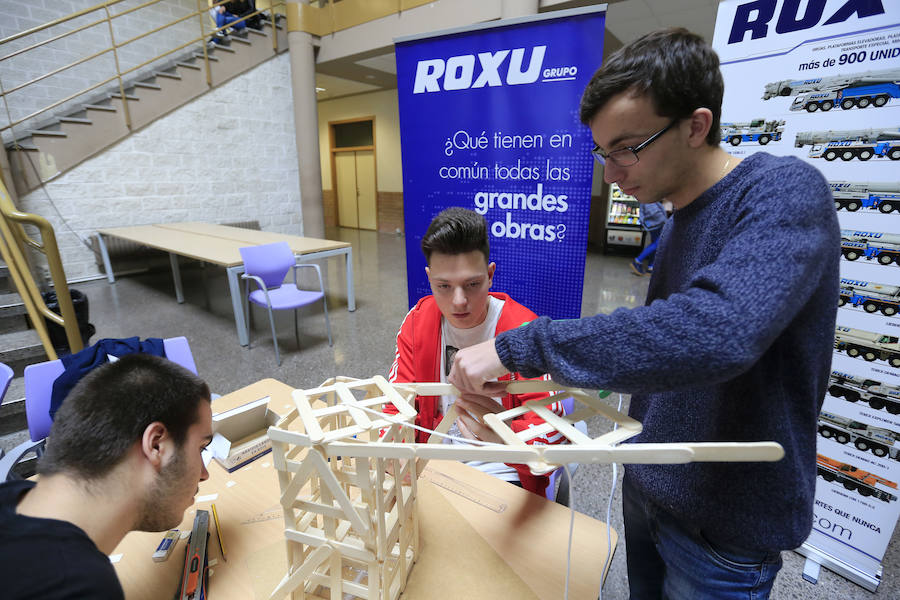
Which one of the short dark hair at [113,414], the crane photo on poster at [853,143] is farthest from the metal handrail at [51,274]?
the crane photo on poster at [853,143]

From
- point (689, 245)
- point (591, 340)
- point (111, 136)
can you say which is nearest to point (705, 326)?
point (591, 340)

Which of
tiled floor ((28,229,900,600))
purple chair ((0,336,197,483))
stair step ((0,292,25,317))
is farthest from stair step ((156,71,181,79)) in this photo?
purple chair ((0,336,197,483))

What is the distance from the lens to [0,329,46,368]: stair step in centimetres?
233

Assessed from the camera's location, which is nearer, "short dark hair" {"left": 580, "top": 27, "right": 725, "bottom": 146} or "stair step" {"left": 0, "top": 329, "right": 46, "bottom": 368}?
"short dark hair" {"left": 580, "top": 27, "right": 725, "bottom": 146}

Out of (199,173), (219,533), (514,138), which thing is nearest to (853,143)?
(514,138)

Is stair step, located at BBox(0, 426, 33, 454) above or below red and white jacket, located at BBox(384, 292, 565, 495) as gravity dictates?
below

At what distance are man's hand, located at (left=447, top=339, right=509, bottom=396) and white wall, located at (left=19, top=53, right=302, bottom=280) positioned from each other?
273 inches

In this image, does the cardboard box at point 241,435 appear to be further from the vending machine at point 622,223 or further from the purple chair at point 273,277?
the vending machine at point 622,223

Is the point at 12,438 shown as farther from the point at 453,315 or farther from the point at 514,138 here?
the point at 514,138

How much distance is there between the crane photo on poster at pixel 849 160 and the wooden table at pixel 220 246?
3546 millimetres

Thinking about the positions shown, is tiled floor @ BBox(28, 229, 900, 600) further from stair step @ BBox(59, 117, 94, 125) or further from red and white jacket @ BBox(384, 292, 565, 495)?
stair step @ BBox(59, 117, 94, 125)

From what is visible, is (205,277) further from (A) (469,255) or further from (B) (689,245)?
(B) (689,245)

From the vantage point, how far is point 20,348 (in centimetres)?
236

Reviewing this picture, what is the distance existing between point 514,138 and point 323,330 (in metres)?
2.89
